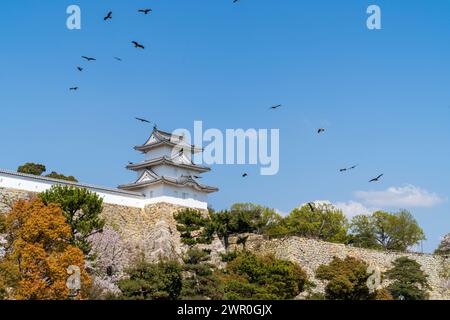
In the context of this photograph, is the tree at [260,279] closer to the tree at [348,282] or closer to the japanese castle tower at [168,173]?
the tree at [348,282]

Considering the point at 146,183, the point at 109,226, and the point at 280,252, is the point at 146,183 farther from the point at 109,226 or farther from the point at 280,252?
the point at 280,252

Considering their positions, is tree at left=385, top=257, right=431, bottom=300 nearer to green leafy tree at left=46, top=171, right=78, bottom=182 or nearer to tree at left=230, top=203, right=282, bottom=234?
tree at left=230, top=203, right=282, bottom=234

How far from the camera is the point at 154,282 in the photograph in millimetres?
20234

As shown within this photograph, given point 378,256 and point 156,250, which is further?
point 378,256

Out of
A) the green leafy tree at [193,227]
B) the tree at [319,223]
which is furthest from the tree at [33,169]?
the tree at [319,223]

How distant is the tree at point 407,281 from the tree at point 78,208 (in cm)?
1476

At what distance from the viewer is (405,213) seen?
4594cm

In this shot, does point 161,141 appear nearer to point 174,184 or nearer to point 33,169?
point 174,184

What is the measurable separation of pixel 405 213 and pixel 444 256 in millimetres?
7256

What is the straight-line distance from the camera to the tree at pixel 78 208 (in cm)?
2545

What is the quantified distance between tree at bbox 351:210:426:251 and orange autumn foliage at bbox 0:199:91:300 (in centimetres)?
2760
